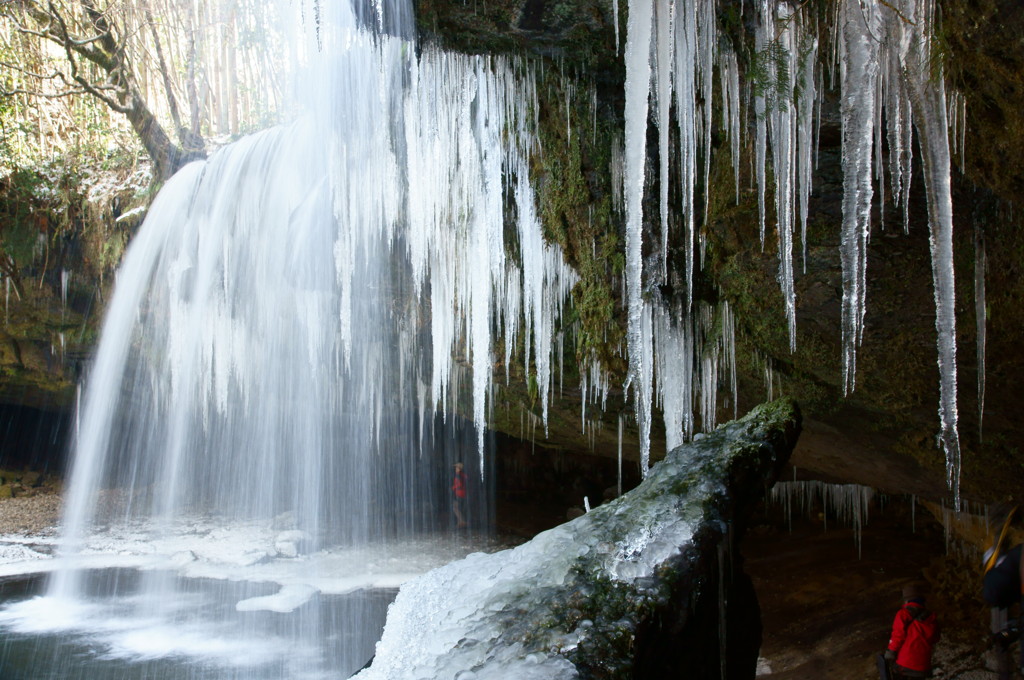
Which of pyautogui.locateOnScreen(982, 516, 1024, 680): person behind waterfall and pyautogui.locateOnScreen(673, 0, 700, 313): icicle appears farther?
pyautogui.locateOnScreen(673, 0, 700, 313): icicle

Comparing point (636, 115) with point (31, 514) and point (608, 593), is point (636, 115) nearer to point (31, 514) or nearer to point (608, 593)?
point (608, 593)

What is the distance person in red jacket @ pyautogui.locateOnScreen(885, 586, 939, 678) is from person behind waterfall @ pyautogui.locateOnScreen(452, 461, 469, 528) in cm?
765

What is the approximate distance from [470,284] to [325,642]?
417 centimetres

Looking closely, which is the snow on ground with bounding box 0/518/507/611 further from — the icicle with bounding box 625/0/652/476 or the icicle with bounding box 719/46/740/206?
the icicle with bounding box 719/46/740/206

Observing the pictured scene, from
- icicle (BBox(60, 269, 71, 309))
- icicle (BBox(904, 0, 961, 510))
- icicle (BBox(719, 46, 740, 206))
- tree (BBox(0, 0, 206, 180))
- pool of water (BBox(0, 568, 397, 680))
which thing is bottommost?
pool of water (BBox(0, 568, 397, 680))

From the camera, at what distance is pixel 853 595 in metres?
7.45

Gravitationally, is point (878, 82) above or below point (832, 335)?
above

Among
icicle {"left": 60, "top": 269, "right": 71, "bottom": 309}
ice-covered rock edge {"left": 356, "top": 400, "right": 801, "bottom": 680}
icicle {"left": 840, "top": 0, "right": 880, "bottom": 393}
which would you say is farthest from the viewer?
icicle {"left": 60, "top": 269, "right": 71, "bottom": 309}

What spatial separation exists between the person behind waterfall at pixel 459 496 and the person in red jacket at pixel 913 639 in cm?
765

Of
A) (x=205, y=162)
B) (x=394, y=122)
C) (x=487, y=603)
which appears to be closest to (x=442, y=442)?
(x=205, y=162)

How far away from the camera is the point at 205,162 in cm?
1081

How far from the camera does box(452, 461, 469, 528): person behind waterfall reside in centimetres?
1180

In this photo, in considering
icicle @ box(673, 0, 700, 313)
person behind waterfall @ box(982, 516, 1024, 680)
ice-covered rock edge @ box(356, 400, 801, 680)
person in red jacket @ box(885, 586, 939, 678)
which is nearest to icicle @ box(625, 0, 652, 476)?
icicle @ box(673, 0, 700, 313)

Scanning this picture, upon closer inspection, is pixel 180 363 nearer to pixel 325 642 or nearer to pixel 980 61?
pixel 325 642
